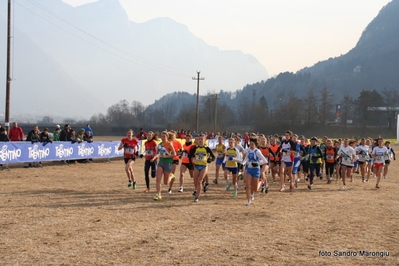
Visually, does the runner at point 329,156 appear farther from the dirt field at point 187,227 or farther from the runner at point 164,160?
the runner at point 164,160

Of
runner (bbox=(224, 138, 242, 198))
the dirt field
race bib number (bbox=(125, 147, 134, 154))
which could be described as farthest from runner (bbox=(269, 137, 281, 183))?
race bib number (bbox=(125, 147, 134, 154))

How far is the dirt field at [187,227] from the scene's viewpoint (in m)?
7.44

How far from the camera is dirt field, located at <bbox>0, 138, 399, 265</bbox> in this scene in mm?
7438

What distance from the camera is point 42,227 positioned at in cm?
932

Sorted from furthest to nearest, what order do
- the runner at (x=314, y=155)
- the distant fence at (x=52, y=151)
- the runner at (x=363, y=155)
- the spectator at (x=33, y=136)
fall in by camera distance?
the spectator at (x=33, y=136), the runner at (x=363, y=155), the distant fence at (x=52, y=151), the runner at (x=314, y=155)

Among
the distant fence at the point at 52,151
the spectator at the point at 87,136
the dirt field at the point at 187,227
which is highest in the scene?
the spectator at the point at 87,136

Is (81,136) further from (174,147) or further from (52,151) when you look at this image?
(174,147)

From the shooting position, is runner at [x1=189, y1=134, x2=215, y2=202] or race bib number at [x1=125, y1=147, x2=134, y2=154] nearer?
runner at [x1=189, y1=134, x2=215, y2=202]

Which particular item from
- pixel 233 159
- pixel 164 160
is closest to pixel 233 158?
pixel 233 159

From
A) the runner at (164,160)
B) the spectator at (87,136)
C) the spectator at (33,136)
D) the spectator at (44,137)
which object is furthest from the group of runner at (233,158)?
the spectator at (87,136)

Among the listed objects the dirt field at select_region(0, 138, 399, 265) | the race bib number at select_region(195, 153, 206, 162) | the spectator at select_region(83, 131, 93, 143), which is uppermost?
the spectator at select_region(83, 131, 93, 143)

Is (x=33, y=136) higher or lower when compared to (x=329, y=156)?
higher

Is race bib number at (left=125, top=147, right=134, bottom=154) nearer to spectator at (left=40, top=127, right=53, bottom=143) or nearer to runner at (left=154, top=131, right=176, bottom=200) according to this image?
runner at (left=154, top=131, right=176, bottom=200)

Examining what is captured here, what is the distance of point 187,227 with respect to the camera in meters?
9.70
